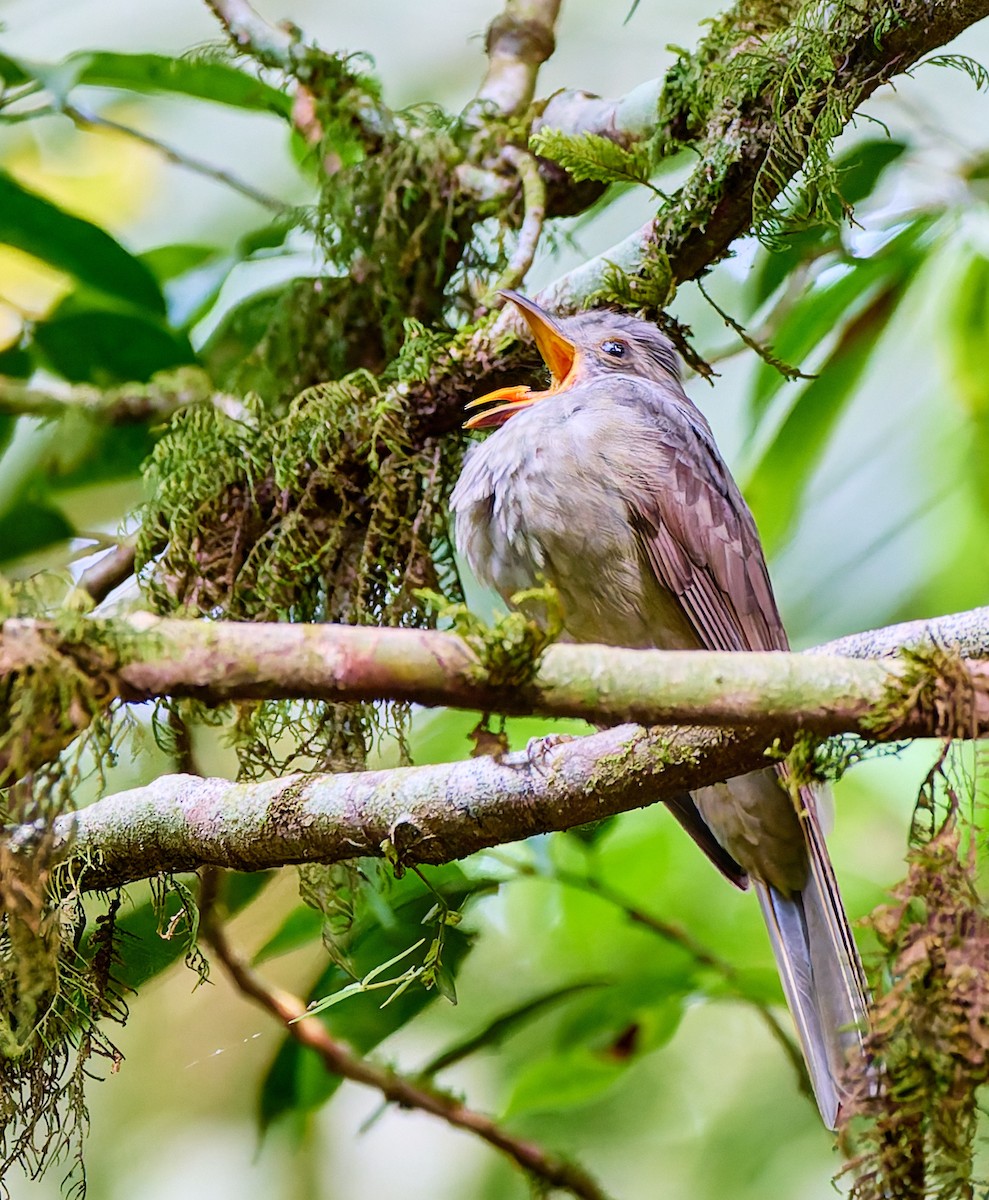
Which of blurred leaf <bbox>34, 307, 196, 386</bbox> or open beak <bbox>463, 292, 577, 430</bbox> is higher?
blurred leaf <bbox>34, 307, 196, 386</bbox>

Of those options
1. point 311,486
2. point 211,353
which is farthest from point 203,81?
point 311,486

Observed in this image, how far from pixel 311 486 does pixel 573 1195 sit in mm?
1561

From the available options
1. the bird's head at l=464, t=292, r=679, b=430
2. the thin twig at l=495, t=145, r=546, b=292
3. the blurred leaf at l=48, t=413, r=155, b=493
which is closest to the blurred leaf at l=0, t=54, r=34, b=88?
the blurred leaf at l=48, t=413, r=155, b=493

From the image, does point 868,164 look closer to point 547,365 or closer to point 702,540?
point 547,365

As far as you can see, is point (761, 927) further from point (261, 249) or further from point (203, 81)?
point (203, 81)

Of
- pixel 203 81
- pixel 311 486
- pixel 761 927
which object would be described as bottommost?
pixel 761 927

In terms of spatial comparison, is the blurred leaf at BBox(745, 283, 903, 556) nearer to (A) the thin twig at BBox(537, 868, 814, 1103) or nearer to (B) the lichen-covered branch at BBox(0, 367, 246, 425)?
(A) the thin twig at BBox(537, 868, 814, 1103)

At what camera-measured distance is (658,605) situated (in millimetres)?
2064

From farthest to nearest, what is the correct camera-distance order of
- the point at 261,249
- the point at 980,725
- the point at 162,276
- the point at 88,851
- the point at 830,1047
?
1. the point at 162,276
2. the point at 261,249
3. the point at 830,1047
4. the point at 88,851
5. the point at 980,725

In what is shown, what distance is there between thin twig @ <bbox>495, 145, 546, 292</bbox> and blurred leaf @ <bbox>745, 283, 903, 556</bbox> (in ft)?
2.29

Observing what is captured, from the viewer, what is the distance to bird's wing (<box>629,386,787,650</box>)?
203 cm

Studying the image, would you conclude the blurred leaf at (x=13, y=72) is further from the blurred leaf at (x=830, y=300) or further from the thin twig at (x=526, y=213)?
the blurred leaf at (x=830, y=300)

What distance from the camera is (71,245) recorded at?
2.61 m

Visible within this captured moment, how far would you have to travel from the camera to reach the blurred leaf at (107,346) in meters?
2.73
